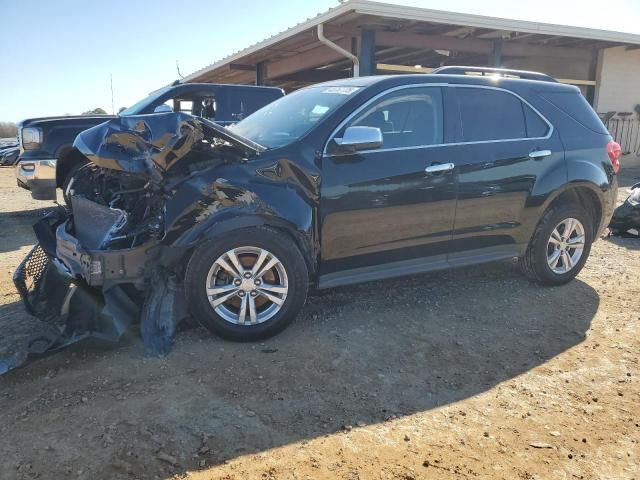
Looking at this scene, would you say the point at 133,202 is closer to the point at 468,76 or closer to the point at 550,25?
the point at 468,76

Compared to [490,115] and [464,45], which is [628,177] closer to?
[464,45]

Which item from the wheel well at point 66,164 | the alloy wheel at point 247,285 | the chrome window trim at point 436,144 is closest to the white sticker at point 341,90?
the chrome window trim at point 436,144

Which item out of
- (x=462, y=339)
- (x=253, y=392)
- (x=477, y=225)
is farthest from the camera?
(x=477, y=225)

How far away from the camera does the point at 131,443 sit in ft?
8.31

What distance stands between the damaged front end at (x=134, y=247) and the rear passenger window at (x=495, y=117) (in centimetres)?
194

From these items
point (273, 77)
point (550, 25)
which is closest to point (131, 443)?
point (550, 25)

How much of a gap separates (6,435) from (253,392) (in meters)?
1.28

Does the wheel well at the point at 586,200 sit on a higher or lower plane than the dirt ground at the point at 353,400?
higher

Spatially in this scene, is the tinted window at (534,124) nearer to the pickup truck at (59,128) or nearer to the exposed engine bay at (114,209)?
the exposed engine bay at (114,209)

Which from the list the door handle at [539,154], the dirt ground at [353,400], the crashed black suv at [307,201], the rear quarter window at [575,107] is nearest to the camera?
the dirt ground at [353,400]

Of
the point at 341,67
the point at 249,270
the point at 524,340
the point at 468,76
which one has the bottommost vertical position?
the point at 524,340

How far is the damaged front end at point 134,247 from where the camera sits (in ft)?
11.1

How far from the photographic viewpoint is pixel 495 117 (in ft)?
14.9

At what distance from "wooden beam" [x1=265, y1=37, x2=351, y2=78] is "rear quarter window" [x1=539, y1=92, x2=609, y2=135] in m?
7.82
